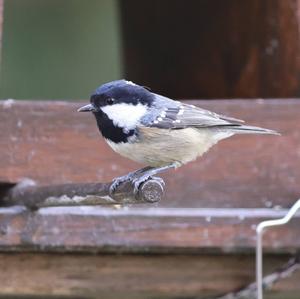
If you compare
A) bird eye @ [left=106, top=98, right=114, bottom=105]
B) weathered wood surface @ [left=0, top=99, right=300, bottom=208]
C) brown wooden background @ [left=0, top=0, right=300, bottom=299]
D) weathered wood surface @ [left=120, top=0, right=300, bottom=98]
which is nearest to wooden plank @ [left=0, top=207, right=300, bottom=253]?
brown wooden background @ [left=0, top=0, right=300, bottom=299]

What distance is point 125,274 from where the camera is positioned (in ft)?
6.95

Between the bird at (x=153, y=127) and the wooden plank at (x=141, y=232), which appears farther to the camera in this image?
the wooden plank at (x=141, y=232)

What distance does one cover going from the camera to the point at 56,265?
6.91ft

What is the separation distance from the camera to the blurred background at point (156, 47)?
2.59m

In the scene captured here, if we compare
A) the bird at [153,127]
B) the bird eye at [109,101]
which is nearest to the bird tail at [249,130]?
the bird at [153,127]

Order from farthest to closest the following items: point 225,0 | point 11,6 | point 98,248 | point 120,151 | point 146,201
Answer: point 11,6 → point 225,0 → point 98,248 → point 120,151 → point 146,201

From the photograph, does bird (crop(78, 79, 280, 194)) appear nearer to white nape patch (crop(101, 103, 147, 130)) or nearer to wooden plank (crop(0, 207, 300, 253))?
white nape patch (crop(101, 103, 147, 130))

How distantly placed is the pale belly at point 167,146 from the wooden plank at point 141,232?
0.14 m

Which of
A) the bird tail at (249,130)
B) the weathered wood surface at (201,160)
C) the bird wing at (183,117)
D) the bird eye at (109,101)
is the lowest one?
the weathered wood surface at (201,160)

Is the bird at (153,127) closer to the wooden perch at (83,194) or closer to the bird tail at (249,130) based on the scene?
the bird tail at (249,130)

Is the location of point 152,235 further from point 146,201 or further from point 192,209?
point 146,201

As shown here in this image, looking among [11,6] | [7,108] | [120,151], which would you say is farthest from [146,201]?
[11,6]

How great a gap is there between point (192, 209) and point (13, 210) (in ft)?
1.30

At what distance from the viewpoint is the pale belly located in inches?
75.4
